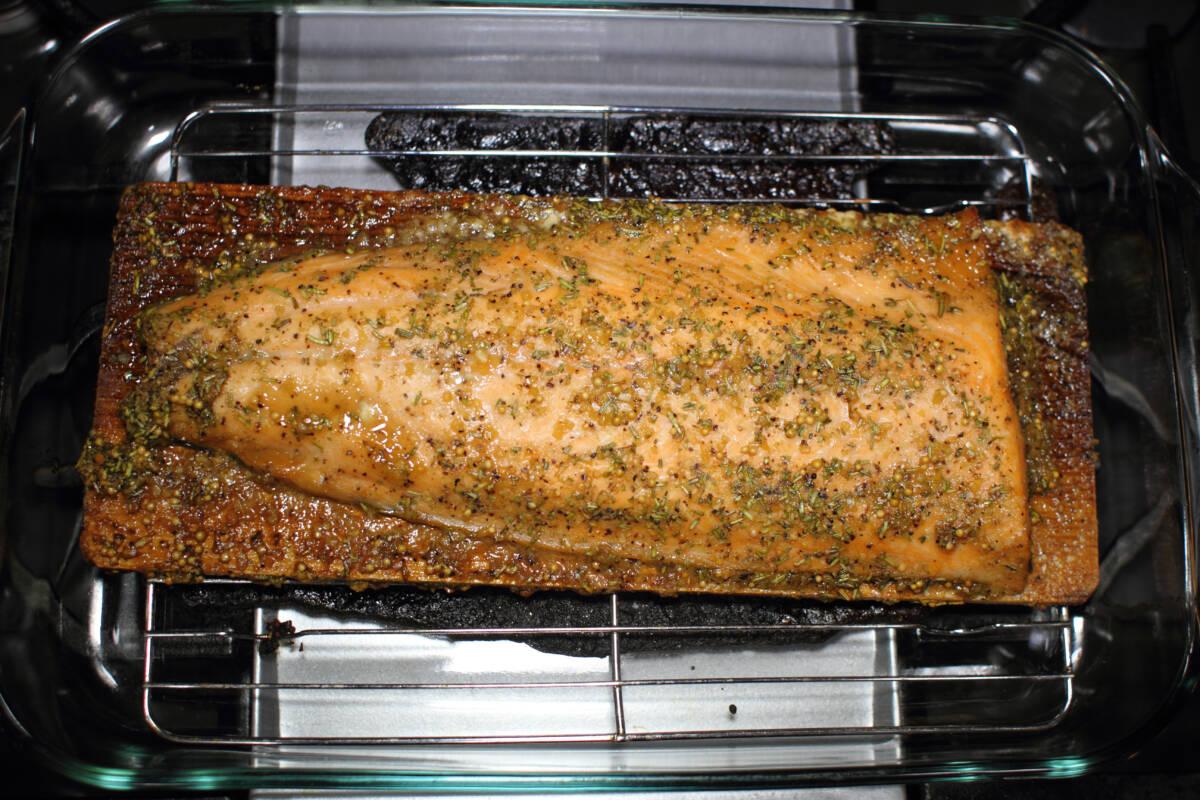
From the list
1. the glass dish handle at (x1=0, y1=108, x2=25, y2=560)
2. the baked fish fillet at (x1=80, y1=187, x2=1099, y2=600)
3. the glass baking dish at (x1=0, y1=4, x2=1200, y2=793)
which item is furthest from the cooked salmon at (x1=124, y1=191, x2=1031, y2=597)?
the glass dish handle at (x1=0, y1=108, x2=25, y2=560)

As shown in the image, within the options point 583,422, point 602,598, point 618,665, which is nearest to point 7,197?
point 583,422

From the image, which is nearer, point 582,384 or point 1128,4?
point 582,384

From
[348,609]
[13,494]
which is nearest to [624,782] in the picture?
[348,609]

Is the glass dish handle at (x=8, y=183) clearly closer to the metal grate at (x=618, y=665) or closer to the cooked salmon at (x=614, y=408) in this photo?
the metal grate at (x=618, y=665)

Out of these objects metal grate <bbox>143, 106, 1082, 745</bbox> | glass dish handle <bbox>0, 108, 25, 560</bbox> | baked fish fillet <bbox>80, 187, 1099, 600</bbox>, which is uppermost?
glass dish handle <bbox>0, 108, 25, 560</bbox>

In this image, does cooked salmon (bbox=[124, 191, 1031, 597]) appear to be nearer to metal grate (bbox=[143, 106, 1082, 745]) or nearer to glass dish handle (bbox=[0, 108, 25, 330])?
metal grate (bbox=[143, 106, 1082, 745])

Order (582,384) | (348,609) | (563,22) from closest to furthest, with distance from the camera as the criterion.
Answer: (582,384) < (348,609) < (563,22)

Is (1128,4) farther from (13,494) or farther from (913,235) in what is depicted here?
(13,494)
